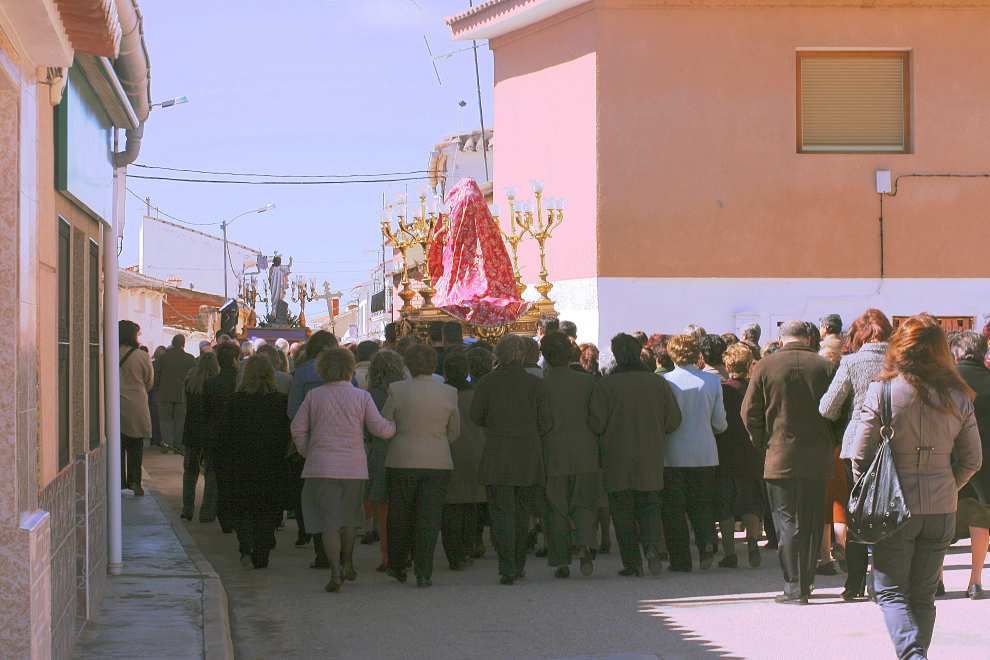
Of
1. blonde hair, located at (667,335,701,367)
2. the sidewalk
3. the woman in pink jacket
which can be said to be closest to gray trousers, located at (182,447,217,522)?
the sidewalk

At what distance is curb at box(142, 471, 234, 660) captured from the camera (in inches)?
235

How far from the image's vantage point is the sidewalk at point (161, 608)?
5.91 meters

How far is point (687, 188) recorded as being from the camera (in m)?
16.8

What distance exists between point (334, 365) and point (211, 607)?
6.24 ft

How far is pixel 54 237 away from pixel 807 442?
15.7 ft

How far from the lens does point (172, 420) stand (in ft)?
49.5

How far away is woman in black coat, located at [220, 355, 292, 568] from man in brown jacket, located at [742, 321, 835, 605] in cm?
370

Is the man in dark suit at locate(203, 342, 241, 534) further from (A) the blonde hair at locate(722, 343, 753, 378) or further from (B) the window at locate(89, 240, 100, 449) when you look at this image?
(A) the blonde hair at locate(722, 343, 753, 378)

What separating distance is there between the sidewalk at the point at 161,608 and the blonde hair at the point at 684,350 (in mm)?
3841

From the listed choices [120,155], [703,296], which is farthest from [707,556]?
[703,296]

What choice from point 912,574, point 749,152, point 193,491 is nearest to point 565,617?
point 912,574

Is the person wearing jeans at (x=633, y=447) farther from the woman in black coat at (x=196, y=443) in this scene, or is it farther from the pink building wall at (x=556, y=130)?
the pink building wall at (x=556, y=130)

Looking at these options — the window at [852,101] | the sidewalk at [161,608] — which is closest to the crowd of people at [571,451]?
the sidewalk at [161,608]

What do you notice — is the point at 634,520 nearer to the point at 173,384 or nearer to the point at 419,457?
the point at 419,457
